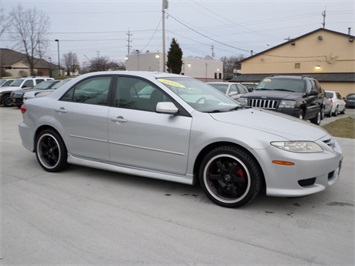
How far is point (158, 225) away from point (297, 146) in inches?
68.4

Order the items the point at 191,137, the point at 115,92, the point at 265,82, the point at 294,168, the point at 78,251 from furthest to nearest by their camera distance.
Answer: the point at 265,82, the point at 115,92, the point at 191,137, the point at 294,168, the point at 78,251

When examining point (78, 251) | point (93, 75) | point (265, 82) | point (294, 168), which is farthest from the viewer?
point (265, 82)

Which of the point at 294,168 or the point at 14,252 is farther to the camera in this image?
the point at 294,168

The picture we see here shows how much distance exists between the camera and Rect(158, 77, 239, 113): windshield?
14.0 ft

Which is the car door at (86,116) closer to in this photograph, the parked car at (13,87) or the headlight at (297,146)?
the headlight at (297,146)

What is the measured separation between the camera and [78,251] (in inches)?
113

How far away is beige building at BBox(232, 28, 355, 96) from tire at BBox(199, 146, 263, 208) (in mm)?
38336

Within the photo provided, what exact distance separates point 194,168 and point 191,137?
1.31 feet

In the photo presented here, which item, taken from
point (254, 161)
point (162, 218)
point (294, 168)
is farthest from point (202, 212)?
point (294, 168)

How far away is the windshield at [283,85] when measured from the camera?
1018 centimetres

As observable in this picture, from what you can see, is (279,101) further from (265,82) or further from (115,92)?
(115,92)

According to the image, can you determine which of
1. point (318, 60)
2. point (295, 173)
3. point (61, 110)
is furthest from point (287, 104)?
point (318, 60)

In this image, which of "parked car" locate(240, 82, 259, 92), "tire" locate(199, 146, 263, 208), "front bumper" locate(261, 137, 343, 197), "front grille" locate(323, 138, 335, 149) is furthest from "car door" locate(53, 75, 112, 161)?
"parked car" locate(240, 82, 259, 92)

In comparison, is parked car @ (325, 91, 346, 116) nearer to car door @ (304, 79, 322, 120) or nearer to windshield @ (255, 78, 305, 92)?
car door @ (304, 79, 322, 120)
